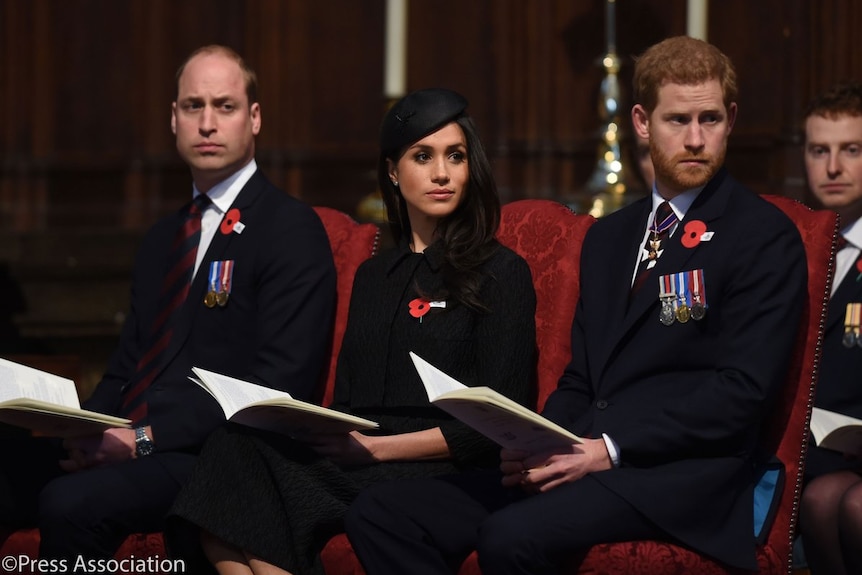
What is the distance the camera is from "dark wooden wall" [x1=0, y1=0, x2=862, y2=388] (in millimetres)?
5352

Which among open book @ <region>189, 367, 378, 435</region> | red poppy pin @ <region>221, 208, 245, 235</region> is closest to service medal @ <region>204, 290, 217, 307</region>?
red poppy pin @ <region>221, 208, 245, 235</region>

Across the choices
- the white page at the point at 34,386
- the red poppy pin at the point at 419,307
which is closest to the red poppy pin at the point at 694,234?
the red poppy pin at the point at 419,307

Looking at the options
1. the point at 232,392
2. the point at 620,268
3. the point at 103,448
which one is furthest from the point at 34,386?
the point at 620,268

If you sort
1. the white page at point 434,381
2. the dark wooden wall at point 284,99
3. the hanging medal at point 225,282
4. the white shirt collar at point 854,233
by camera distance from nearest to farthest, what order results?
the white page at point 434,381, the hanging medal at point 225,282, the white shirt collar at point 854,233, the dark wooden wall at point 284,99

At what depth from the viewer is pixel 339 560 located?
3166 mm

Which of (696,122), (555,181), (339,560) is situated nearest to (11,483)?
(339,560)

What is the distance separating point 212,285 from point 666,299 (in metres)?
1.26

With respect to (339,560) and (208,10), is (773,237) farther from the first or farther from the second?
(208,10)

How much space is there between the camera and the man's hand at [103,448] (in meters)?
3.56

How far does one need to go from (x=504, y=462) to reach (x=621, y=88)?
112 inches

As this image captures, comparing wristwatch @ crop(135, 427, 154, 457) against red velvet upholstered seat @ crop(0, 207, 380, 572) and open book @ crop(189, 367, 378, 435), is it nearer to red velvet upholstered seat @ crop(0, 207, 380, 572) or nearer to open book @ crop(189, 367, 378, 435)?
red velvet upholstered seat @ crop(0, 207, 380, 572)

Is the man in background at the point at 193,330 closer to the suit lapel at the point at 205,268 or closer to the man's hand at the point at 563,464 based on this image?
the suit lapel at the point at 205,268

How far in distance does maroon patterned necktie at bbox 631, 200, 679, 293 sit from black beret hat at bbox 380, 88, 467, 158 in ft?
1.90

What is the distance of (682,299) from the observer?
3098 mm
